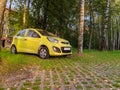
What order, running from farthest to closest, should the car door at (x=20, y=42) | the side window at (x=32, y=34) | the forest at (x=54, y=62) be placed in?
the car door at (x=20, y=42), the side window at (x=32, y=34), the forest at (x=54, y=62)

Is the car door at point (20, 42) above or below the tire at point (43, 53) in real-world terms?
above

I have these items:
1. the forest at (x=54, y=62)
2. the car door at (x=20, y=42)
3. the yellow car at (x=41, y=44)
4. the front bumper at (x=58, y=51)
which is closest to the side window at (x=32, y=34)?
the yellow car at (x=41, y=44)

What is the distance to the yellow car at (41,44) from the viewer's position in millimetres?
14812

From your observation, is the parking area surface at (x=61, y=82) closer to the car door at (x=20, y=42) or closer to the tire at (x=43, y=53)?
the tire at (x=43, y=53)

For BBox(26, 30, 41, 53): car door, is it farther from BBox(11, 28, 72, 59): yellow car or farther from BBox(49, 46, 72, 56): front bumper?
BBox(49, 46, 72, 56): front bumper

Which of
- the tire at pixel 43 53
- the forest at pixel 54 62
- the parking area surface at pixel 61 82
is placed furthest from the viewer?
the tire at pixel 43 53

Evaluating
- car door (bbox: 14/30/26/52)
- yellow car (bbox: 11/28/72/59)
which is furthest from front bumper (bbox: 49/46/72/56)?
car door (bbox: 14/30/26/52)

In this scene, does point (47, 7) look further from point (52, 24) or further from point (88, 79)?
point (88, 79)

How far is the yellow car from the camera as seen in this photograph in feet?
48.6

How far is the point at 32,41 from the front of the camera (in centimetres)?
1554

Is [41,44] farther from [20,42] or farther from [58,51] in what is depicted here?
[20,42]

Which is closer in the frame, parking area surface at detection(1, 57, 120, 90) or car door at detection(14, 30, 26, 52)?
parking area surface at detection(1, 57, 120, 90)

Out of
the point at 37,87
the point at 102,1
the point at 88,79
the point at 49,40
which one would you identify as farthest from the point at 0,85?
the point at 102,1

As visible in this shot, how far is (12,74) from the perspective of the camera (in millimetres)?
9328
